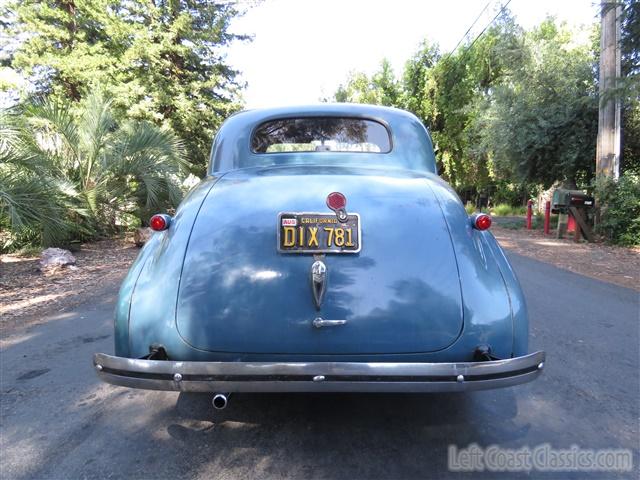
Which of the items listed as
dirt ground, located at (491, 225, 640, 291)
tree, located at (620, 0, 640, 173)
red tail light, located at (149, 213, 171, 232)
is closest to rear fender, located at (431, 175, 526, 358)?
red tail light, located at (149, 213, 171, 232)

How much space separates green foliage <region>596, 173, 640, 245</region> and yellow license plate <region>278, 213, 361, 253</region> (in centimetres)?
1057

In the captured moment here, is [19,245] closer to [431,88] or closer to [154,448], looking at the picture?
[154,448]

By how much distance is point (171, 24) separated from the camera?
17.0 m

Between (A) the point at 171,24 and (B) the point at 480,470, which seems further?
(A) the point at 171,24

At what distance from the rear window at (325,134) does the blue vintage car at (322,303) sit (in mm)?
1222

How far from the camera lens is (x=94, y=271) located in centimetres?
800

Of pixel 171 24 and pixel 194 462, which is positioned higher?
pixel 171 24

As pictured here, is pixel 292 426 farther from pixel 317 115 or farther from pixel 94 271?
pixel 94 271

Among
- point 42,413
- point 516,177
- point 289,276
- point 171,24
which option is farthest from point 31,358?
point 171,24

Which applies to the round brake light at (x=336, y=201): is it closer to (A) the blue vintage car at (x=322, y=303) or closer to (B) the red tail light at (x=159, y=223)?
(A) the blue vintage car at (x=322, y=303)

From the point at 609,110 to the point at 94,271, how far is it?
1153 cm

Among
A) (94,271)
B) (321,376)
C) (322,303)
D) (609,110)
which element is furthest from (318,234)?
(609,110)

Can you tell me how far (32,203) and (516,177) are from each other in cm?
1381

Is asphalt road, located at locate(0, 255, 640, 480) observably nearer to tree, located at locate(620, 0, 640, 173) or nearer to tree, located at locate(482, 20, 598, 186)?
tree, located at locate(620, 0, 640, 173)
